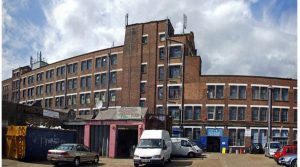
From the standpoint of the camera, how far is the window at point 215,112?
58.0m

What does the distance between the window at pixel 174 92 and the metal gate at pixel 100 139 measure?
24879 millimetres

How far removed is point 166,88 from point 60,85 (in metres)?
23.7

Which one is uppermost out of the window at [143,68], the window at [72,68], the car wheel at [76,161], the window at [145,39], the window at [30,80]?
the window at [145,39]

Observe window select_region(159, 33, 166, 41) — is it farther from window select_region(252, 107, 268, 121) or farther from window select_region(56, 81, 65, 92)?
window select_region(56, 81, 65, 92)

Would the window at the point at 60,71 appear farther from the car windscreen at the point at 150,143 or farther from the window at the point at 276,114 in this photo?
the car windscreen at the point at 150,143

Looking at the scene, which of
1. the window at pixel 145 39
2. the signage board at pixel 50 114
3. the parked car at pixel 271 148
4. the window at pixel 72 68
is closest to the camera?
the signage board at pixel 50 114

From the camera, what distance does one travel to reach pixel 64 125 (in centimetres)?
3941

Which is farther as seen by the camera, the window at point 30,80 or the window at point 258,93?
the window at point 30,80

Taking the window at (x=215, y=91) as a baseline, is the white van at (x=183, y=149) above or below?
below

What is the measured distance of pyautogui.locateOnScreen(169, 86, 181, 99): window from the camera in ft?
195

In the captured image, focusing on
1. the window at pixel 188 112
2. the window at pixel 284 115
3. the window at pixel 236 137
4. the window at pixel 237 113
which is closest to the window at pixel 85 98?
the window at pixel 188 112

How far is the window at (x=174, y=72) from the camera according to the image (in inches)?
2362

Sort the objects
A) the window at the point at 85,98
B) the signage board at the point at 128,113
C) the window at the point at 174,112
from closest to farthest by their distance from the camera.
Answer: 1. the signage board at the point at 128,113
2. the window at the point at 174,112
3. the window at the point at 85,98

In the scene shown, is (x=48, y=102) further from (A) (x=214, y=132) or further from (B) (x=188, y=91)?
(A) (x=214, y=132)
